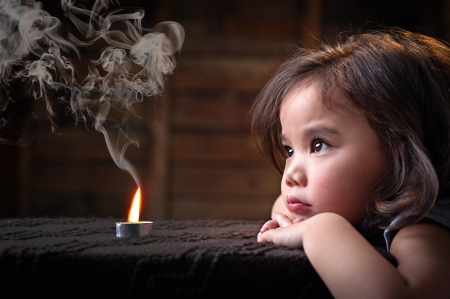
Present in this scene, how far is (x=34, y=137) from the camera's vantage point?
309 centimetres

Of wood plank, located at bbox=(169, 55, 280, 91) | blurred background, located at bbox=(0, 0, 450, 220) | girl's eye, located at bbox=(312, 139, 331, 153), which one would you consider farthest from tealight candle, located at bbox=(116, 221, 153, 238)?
wood plank, located at bbox=(169, 55, 280, 91)

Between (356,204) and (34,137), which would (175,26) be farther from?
(356,204)

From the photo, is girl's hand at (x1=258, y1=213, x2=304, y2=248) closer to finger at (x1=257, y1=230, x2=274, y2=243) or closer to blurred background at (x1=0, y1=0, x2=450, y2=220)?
finger at (x1=257, y1=230, x2=274, y2=243)

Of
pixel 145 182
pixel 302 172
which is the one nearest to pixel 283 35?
pixel 145 182

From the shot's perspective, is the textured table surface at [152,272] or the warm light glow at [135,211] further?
the warm light glow at [135,211]

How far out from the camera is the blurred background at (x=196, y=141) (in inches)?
120

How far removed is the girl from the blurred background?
2105 mm

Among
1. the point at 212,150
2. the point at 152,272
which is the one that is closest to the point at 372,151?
the point at 152,272

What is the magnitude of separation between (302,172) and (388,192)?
6.1 inches

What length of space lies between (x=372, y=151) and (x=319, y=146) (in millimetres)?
96

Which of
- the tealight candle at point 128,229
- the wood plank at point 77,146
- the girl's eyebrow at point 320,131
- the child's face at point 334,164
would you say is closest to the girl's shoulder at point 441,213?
Answer: the child's face at point 334,164

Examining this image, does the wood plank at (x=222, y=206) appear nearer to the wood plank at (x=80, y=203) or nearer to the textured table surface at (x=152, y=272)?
the wood plank at (x=80, y=203)

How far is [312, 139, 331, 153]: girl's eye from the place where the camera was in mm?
842

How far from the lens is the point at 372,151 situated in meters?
0.81
